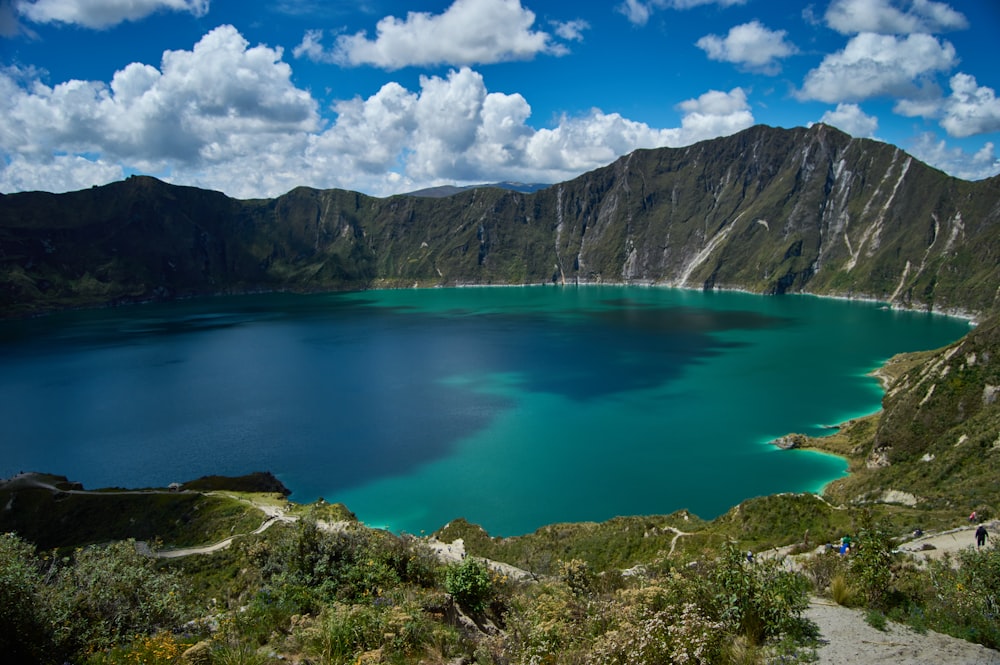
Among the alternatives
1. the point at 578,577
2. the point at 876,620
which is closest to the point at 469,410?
the point at 578,577

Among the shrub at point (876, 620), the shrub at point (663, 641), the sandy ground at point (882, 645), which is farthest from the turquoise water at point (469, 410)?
the shrub at point (663, 641)

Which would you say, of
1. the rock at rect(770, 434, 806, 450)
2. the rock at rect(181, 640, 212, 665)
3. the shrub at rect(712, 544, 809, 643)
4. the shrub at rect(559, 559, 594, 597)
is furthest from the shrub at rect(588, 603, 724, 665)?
the rock at rect(770, 434, 806, 450)

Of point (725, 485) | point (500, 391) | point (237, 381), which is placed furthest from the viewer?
point (237, 381)

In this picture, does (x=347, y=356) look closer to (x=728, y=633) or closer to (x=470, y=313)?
(x=470, y=313)

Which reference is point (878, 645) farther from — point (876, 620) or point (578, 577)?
point (578, 577)

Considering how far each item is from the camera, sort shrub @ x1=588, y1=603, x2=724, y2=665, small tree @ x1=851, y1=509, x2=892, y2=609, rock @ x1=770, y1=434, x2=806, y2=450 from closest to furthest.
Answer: shrub @ x1=588, y1=603, x2=724, y2=665
small tree @ x1=851, y1=509, x2=892, y2=609
rock @ x1=770, y1=434, x2=806, y2=450

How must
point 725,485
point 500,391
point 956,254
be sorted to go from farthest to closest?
point 956,254
point 500,391
point 725,485

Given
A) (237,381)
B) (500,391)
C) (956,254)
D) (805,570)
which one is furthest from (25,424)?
(956,254)

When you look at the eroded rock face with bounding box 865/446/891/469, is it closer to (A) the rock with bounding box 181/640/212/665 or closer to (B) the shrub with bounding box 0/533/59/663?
(A) the rock with bounding box 181/640/212/665

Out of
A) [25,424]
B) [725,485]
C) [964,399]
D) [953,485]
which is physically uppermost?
[964,399]
